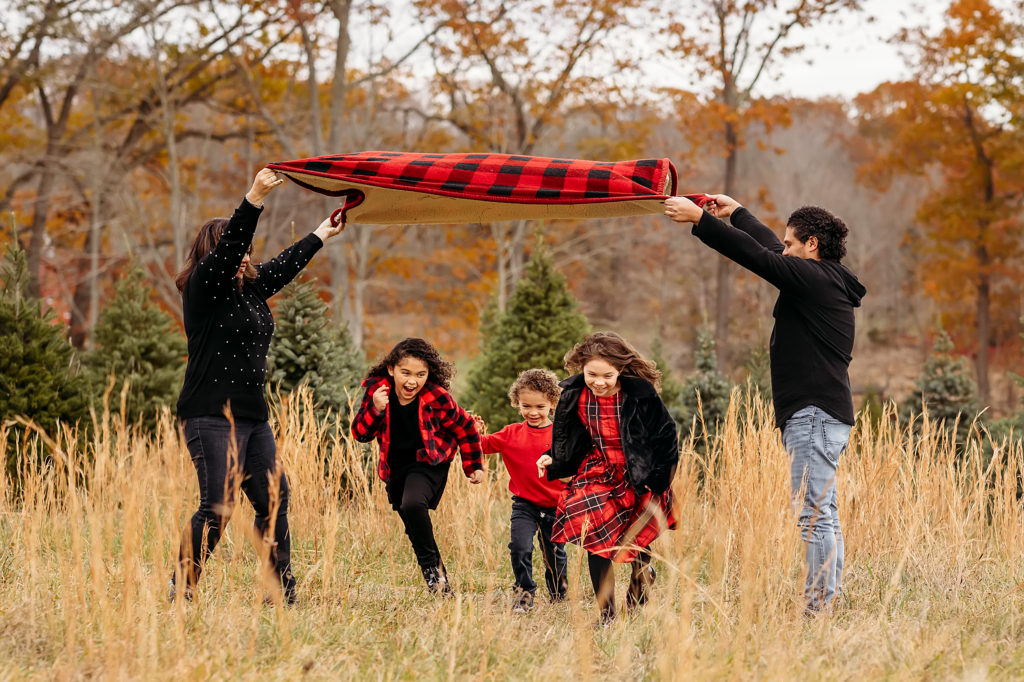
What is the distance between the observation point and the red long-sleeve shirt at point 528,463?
13.3 ft

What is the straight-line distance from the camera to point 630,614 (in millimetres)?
3654

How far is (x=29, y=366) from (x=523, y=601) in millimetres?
4124

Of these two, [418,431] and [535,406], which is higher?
[535,406]

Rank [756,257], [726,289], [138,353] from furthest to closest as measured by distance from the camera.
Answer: [726,289] < [138,353] < [756,257]

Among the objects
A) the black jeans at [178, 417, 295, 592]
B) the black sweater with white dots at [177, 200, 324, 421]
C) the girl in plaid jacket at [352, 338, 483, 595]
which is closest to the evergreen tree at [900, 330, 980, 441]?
the girl in plaid jacket at [352, 338, 483, 595]

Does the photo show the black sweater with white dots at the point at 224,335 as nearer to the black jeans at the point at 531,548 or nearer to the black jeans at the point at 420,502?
the black jeans at the point at 420,502

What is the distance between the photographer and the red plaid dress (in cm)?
354

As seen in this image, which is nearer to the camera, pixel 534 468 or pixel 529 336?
pixel 534 468

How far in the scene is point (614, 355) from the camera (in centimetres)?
358

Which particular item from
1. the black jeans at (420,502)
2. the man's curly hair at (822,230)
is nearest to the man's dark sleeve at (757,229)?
the man's curly hair at (822,230)

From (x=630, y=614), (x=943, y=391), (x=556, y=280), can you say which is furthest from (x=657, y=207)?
(x=943, y=391)

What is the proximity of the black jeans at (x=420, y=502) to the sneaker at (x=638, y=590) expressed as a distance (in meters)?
0.86

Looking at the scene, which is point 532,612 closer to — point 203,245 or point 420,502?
point 420,502

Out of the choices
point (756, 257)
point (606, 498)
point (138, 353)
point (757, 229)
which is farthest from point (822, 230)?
point (138, 353)
